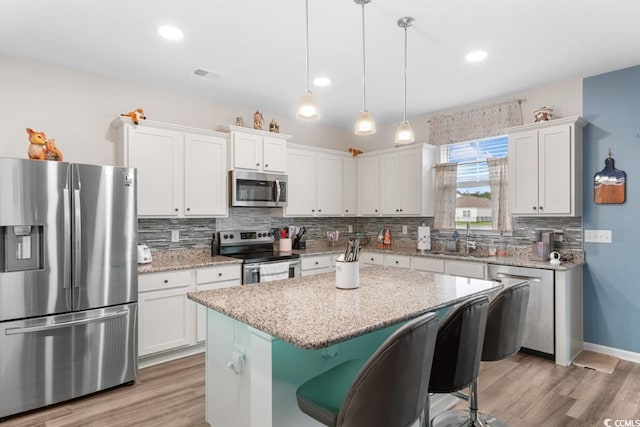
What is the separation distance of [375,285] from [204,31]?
7.15ft

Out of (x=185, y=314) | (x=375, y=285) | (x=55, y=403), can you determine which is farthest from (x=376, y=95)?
(x=55, y=403)

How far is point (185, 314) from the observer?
136 inches

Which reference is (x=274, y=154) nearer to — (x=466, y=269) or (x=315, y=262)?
(x=315, y=262)

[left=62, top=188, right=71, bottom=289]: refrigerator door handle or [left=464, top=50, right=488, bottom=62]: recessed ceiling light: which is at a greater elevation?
[left=464, top=50, right=488, bottom=62]: recessed ceiling light

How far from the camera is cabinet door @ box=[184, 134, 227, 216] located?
3760 millimetres

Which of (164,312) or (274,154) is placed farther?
(274,154)

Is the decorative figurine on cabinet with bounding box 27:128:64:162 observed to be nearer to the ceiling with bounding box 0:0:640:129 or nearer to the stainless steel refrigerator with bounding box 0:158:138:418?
the stainless steel refrigerator with bounding box 0:158:138:418

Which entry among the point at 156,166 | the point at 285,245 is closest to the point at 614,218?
the point at 285,245

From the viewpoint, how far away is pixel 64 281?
260 cm

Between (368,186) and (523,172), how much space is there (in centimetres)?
210

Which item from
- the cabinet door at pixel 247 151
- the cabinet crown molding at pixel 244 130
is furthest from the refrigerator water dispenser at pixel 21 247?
the cabinet crown molding at pixel 244 130

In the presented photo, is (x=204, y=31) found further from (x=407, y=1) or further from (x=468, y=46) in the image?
(x=468, y=46)

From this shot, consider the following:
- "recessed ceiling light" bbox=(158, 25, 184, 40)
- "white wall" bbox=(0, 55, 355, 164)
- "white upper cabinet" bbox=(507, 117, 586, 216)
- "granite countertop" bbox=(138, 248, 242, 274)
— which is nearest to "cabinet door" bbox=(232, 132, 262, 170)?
"white wall" bbox=(0, 55, 355, 164)

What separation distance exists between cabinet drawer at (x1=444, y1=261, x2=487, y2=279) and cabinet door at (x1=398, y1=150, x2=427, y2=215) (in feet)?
2.99
